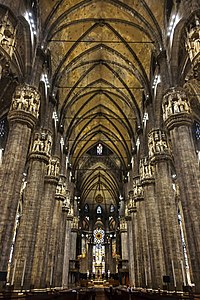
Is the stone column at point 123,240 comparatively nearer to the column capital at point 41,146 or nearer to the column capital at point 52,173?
the column capital at point 52,173

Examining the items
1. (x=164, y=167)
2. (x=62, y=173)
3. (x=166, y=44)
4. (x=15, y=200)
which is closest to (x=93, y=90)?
(x=62, y=173)

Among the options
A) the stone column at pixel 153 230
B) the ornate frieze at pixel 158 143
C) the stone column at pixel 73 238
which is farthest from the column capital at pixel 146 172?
the stone column at pixel 73 238

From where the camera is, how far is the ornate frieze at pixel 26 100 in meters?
13.7

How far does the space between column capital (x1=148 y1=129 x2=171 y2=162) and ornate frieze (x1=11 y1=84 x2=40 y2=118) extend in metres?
8.07

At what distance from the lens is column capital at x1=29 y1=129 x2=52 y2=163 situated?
660 inches

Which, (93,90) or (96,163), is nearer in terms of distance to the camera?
(93,90)

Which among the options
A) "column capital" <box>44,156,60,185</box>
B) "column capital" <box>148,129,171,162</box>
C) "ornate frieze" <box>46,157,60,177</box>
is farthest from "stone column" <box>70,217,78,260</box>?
"column capital" <box>148,129,171,162</box>

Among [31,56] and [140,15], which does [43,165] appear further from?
[140,15]

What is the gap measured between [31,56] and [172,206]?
12532 millimetres

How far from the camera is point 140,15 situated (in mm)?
18797

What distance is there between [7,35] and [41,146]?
7724mm

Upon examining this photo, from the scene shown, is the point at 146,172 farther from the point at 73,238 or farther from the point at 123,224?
the point at 73,238

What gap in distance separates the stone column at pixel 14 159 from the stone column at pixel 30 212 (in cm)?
274

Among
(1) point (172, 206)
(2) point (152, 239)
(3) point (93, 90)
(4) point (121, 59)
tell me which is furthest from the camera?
(3) point (93, 90)
